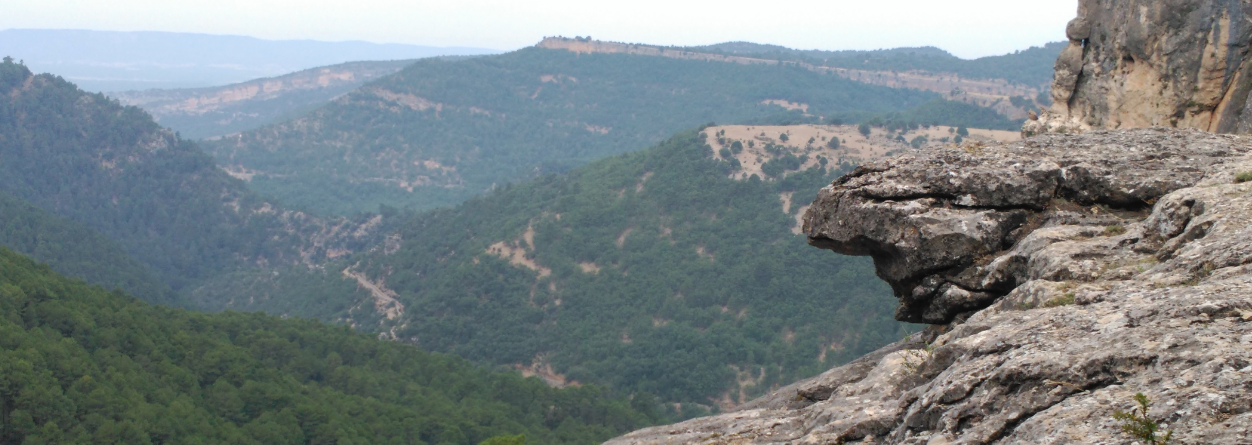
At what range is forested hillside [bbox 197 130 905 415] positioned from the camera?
69.7 m

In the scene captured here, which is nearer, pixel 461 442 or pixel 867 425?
→ pixel 867 425

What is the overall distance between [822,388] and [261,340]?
49.9 m

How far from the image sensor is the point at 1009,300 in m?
10.2

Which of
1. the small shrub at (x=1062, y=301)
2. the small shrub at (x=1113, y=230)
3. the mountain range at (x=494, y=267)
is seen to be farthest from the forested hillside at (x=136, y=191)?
the small shrub at (x=1062, y=301)

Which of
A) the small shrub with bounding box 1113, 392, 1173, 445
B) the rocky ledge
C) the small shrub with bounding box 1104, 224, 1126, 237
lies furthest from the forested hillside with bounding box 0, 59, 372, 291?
the small shrub with bounding box 1113, 392, 1173, 445

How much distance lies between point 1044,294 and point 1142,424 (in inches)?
136

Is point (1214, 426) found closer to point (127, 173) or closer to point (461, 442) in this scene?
point (461, 442)

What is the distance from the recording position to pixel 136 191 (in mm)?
122250

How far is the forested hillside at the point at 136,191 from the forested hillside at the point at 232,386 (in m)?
61.5

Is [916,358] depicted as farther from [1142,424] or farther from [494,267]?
[494,267]

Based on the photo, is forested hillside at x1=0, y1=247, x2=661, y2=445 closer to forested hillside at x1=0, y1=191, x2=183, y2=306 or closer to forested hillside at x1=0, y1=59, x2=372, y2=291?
forested hillside at x1=0, y1=191, x2=183, y2=306

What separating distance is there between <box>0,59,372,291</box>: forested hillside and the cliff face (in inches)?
4376

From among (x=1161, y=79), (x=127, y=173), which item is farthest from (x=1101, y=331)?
(x=127, y=173)

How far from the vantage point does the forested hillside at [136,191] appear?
116375 mm
